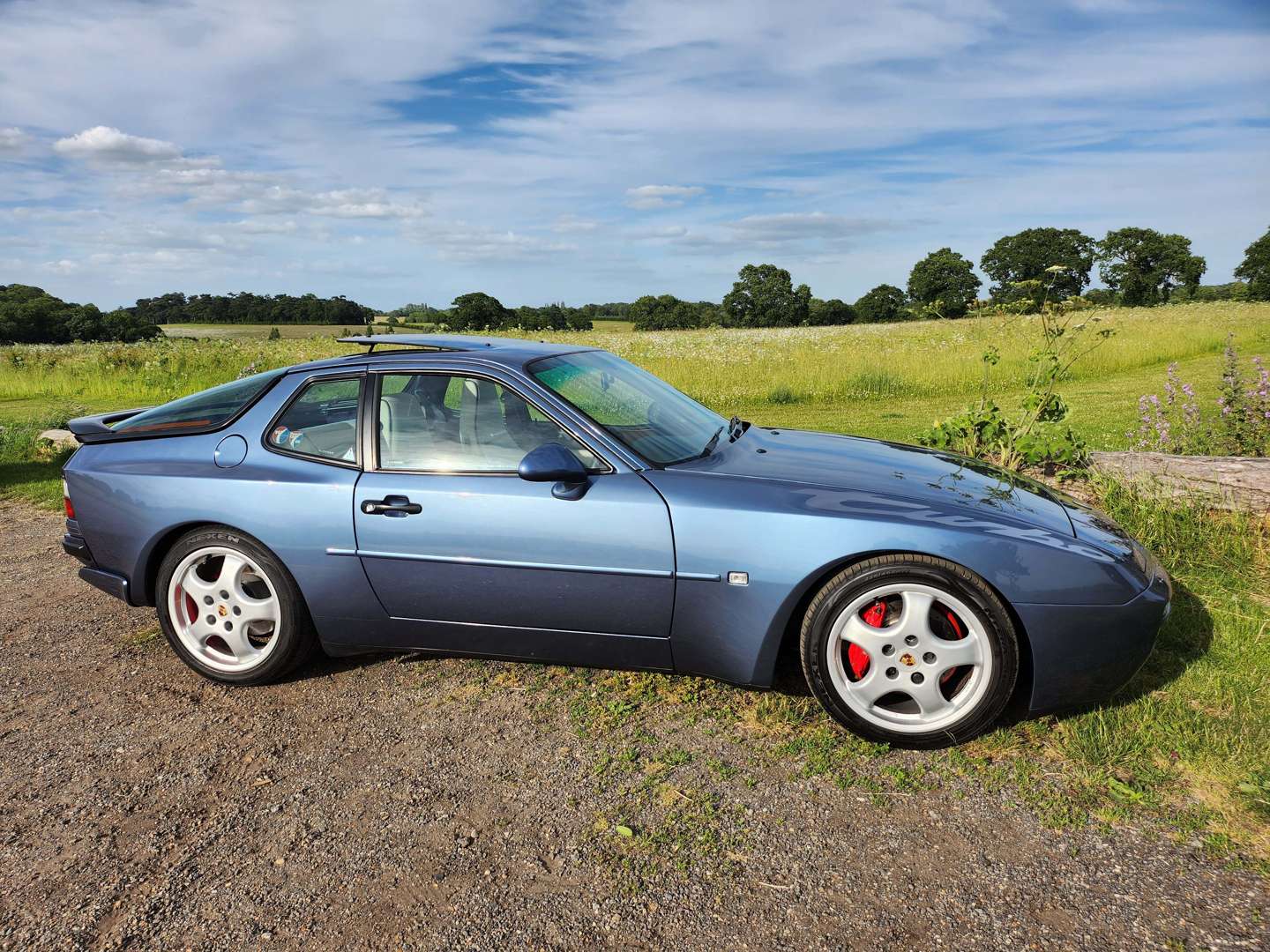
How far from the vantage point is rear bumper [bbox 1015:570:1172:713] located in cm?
298

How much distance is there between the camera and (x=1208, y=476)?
510 cm

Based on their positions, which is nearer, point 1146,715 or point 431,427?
point 1146,715

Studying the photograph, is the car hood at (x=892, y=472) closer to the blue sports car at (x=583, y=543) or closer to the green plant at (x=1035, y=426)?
the blue sports car at (x=583, y=543)

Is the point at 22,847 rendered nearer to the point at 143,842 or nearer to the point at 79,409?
the point at 143,842

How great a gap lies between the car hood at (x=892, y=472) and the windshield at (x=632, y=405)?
0.14 m

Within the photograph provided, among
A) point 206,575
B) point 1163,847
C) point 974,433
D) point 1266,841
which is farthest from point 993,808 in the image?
point 974,433

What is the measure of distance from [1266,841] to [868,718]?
1.20 m

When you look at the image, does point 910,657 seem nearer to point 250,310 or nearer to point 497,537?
point 497,537

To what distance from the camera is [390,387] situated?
3.73m

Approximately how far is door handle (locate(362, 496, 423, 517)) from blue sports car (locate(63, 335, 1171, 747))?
0.01 metres

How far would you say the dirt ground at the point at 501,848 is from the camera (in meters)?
2.29

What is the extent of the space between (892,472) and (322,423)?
8.18 ft

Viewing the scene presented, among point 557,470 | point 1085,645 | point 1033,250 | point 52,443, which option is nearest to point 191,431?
point 557,470

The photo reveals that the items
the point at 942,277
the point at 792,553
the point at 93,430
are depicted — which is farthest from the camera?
the point at 942,277
